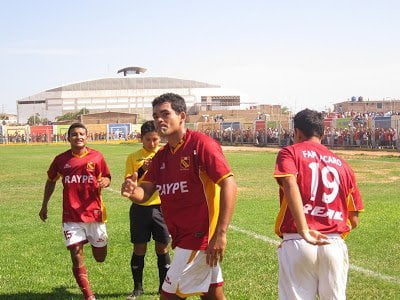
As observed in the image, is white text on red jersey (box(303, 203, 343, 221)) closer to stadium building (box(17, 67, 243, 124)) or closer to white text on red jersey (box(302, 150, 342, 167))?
white text on red jersey (box(302, 150, 342, 167))

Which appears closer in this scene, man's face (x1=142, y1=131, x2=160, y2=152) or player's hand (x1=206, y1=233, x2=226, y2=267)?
player's hand (x1=206, y1=233, x2=226, y2=267)

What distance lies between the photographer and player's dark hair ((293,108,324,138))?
4734mm

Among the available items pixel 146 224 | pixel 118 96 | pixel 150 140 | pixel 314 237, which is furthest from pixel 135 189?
pixel 118 96

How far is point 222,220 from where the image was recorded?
4.76 metres

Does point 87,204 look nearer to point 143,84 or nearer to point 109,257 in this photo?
point 109,257

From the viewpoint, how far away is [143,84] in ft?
481

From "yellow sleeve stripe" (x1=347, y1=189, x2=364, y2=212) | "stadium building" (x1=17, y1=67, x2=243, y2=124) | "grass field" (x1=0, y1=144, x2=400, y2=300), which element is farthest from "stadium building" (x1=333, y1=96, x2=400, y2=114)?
"yellow sleeve stripe" (x1=347, y1=189, x2=364, y2=212)

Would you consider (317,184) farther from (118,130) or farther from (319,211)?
(118,130)

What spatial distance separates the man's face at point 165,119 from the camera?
5098 millimetres

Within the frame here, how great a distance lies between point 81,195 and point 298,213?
3688 millimetres

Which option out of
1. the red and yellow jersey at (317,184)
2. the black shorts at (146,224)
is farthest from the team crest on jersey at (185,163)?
the black shorts at (146,224)

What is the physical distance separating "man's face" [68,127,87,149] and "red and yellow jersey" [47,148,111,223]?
0.50ft

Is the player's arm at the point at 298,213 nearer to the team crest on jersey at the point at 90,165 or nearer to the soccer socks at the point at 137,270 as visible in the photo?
the soccer socks at the point at 137,270

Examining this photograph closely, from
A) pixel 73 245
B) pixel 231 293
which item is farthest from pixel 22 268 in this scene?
pixel 231 293
